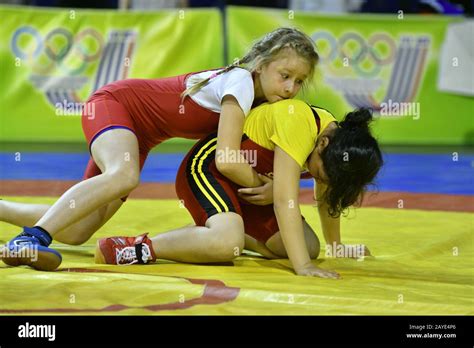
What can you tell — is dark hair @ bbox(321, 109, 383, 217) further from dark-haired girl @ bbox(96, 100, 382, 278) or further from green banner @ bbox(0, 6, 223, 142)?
green banner @ bbox(0, 6, 223, 142)

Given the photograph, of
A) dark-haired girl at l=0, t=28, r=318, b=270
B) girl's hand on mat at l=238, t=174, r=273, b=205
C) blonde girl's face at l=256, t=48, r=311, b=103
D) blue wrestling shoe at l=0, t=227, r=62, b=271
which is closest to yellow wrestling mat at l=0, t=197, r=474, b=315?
blue wrestling shoe at l=0, t=227, r=62, b=271

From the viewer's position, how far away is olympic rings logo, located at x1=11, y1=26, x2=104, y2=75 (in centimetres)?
832

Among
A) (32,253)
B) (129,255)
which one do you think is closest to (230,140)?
(129,255)

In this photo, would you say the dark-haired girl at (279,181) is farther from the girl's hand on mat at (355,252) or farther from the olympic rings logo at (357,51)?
the olympic rings logo at (357,51)

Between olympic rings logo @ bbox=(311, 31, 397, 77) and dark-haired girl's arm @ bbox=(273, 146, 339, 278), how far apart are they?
5131 millimetres

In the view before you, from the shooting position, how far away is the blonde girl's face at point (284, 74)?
11.7 feet

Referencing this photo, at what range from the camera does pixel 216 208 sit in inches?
141

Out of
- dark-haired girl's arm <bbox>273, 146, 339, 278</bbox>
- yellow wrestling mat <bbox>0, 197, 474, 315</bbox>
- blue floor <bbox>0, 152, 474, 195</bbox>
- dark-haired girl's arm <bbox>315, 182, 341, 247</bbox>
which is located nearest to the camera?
yellow wrestling mat <bbox>0, 197, 474, 315</bbox>

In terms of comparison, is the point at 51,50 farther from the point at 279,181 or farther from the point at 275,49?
the point at 279,181

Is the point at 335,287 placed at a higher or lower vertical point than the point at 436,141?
lower

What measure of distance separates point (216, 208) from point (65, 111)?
5196mm

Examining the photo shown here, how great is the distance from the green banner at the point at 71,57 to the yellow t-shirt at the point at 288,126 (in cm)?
492

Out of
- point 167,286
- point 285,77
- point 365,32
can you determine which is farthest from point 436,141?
point 167,286
